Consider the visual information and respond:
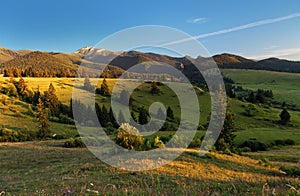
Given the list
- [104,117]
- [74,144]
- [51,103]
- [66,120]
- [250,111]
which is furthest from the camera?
[250,111]

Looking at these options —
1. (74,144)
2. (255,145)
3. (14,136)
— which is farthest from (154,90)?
(74,144)

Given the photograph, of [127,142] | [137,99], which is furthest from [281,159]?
[137,99]

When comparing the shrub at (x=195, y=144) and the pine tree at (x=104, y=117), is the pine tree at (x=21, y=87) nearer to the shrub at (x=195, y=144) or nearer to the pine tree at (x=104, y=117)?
the pine tree at (x=104, y=117)

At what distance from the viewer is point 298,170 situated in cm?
1956

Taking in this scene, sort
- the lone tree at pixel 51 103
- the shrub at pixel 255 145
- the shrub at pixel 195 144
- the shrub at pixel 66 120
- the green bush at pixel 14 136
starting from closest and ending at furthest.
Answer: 1. the shrub at pixel 195 144
2. the green bush at pixel 14 136
3. the shrub at pixel 255 145
4. the shrub at pixel 66 120
5. the lone tree at pixel 51 103

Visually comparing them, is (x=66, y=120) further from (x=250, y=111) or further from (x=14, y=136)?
(x=250, y=111)

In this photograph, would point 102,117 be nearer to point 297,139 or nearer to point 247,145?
point 247,145

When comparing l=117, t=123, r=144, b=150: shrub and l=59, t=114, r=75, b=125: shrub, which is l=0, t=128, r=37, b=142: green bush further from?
l=117, t=123, r=144, b=150: shrub

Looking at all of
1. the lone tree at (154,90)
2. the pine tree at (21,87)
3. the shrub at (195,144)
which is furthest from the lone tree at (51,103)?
the shrub at (195,144)

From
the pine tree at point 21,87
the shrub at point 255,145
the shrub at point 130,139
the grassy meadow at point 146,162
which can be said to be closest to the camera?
the grassy meadow at point 146,162

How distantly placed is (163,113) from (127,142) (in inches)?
2332

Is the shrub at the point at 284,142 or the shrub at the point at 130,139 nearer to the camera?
the shrub at the point at 130,139

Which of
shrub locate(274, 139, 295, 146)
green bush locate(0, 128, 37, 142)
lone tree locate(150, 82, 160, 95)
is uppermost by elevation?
lone tree locate(150, 82, 160, 95)

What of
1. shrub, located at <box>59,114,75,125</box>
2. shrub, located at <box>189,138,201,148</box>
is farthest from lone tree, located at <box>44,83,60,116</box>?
shrub, located at <box>189,138,201,148</box>
